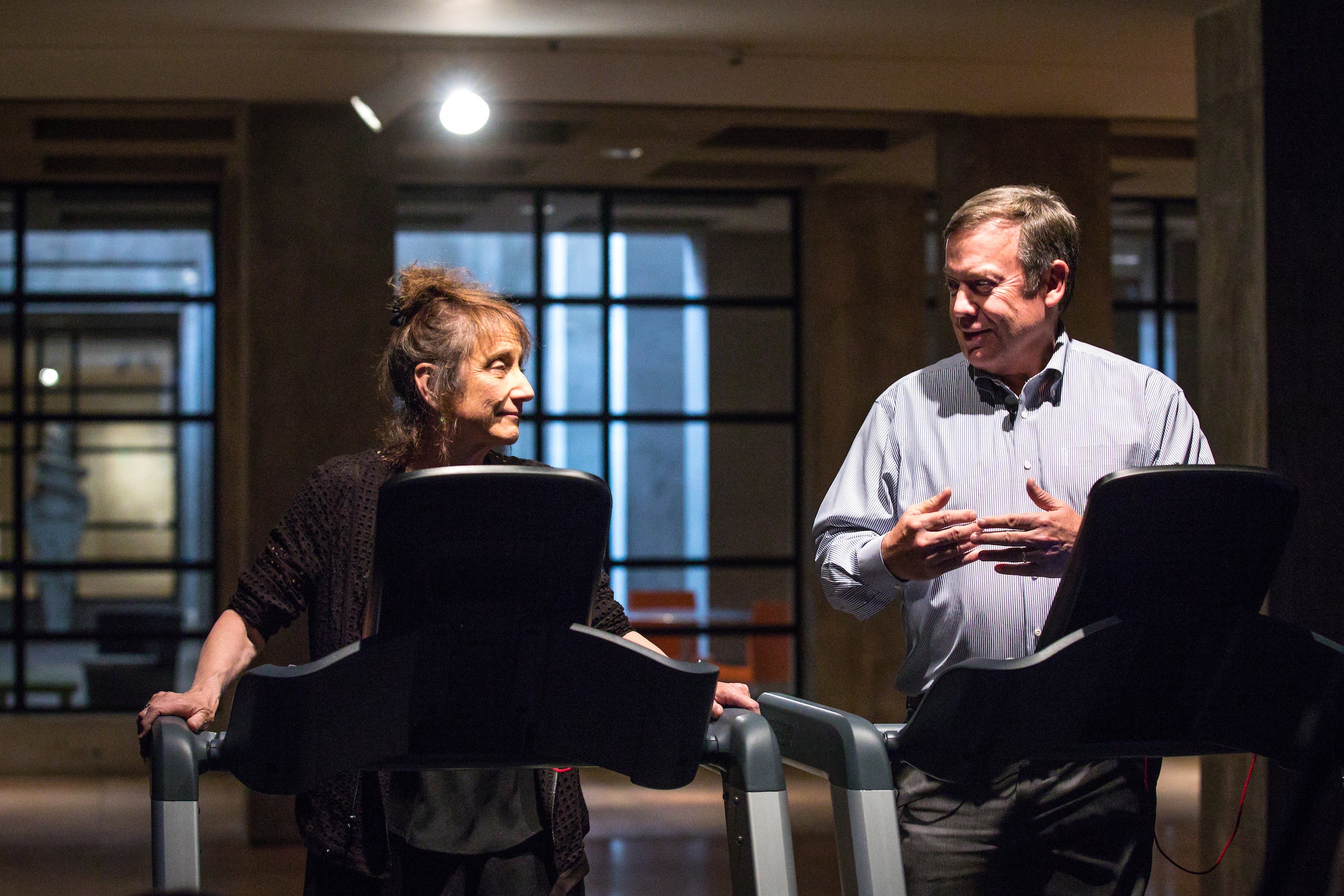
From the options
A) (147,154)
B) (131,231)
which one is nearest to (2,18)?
(147,154)

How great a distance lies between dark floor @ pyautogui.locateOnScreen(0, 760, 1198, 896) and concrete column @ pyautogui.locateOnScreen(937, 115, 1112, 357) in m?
2.52

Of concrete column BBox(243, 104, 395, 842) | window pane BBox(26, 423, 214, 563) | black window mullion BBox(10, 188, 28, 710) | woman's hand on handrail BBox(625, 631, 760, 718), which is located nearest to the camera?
woman's hand on handrail BBox(625, 631, 760, 718)

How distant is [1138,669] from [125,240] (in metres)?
8.72

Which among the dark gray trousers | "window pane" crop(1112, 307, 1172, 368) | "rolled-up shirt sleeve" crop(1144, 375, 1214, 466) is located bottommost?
the dark gray trousers

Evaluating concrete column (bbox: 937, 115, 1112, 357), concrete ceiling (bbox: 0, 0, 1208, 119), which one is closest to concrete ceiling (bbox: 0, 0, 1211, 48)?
concrete ceiling (bbox: 0, 0, 1208, 119)

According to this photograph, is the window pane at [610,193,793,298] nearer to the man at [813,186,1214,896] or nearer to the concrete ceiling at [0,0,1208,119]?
the concrete ceiling at [0,0,1208,119]

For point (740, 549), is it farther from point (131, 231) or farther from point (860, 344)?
point (131, 231)

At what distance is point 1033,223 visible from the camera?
2.06m

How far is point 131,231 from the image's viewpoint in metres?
9.14

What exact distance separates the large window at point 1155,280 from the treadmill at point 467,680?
8540 mm

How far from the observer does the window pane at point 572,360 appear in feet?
29.2

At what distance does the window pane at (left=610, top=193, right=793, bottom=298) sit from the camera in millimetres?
9023

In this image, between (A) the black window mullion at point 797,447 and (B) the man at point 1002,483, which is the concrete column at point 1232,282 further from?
(A) the black window mullion at point 797,447

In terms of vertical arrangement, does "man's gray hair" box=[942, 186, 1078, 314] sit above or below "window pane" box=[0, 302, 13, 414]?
below
